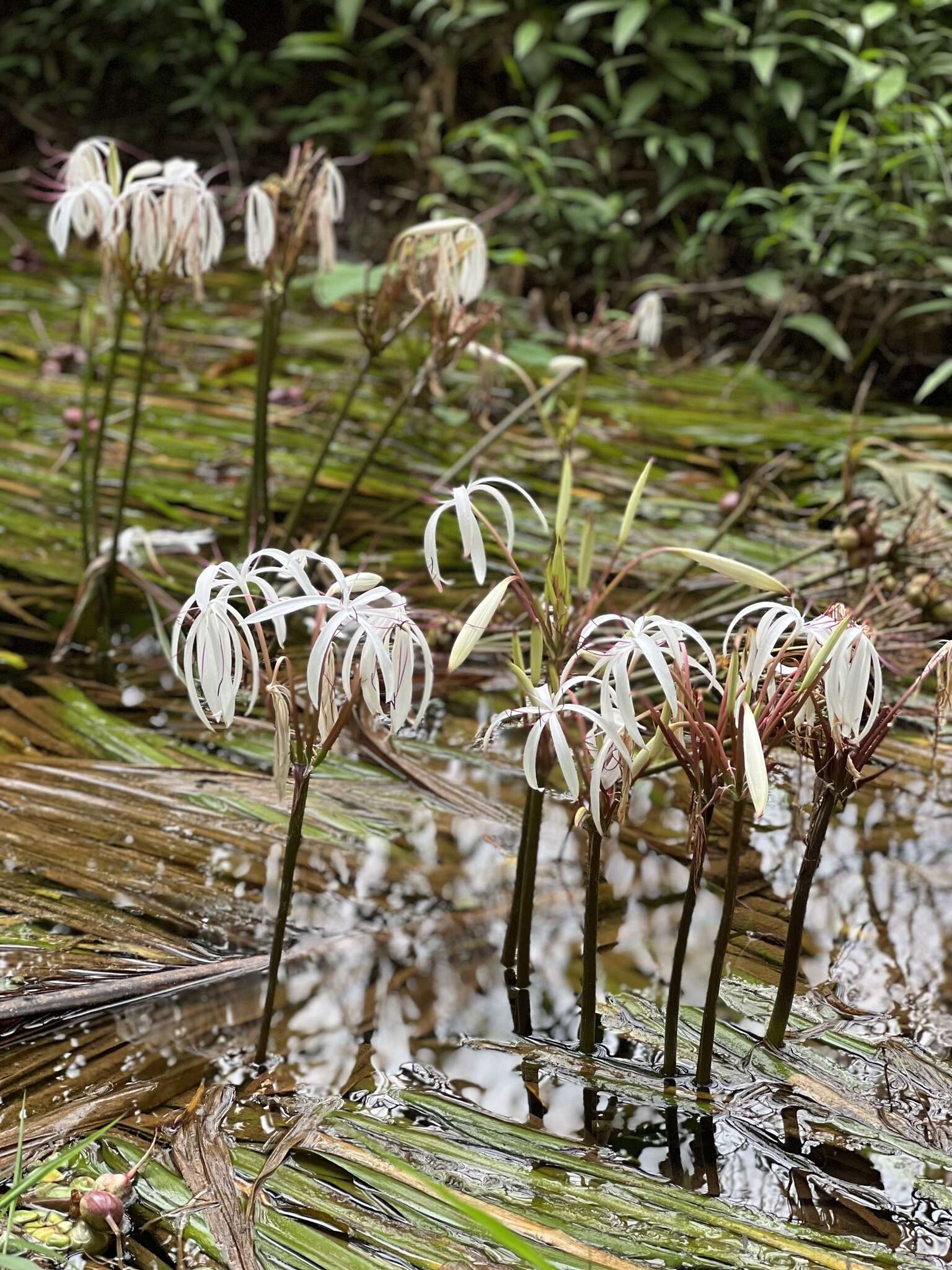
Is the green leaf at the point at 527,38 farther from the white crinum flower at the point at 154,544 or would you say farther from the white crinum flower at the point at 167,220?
the white crinum flower at the point at 167,220

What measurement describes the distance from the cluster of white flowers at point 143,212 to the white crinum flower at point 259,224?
0.19ft

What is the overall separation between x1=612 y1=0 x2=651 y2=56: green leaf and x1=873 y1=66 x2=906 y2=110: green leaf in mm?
795

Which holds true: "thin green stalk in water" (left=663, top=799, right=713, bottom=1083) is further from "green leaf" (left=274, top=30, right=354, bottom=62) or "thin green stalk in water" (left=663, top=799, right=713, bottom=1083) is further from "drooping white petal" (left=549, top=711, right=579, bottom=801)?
"green leaf" (left=274, top=30, right=354, bottom=62)

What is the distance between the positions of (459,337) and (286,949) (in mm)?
810

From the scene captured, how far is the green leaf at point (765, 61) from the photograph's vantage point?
144 inches

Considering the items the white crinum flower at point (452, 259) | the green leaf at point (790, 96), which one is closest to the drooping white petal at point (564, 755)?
the white crinum flower at point (452, 259)

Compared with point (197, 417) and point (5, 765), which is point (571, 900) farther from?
point (197, 417)

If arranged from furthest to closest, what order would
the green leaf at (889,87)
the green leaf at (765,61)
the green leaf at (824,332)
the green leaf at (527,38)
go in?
the green leaf at (527,38) → the green leaf at (765,61) → the green leaf at (889,87) → the green leaf at (824,332)

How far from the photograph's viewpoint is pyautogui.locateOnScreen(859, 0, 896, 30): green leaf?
362 centimetres

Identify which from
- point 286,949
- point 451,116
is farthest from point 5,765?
point 451,116

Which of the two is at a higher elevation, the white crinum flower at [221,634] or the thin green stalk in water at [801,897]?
the white crinum flower at [221,634]

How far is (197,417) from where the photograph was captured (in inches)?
97.5

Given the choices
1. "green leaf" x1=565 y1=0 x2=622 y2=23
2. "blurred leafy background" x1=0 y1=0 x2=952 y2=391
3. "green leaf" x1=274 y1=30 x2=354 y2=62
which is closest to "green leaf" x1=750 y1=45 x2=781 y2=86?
"blurred leafy background" x1=0 y1=0 x2=952 y2=391

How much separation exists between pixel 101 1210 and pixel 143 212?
102cm
